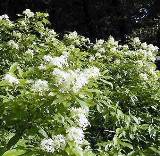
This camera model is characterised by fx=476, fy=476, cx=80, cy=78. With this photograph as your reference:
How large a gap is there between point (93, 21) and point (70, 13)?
2.70 feet

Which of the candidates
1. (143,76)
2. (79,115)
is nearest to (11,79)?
(79,115)

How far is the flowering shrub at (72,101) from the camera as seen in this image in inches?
132

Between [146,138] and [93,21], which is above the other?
[93,21]

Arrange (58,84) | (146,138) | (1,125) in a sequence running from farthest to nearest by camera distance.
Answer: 1. (146,138)
2. (1,125)
3. (58,84)

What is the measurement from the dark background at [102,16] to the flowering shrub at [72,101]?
8359 mm

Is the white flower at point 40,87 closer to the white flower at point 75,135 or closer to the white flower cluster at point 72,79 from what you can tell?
the white flower cluster at point 72,79

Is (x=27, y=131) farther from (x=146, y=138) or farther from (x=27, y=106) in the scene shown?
(x=146, y=138)

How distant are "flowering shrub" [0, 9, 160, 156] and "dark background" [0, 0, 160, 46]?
836 cm

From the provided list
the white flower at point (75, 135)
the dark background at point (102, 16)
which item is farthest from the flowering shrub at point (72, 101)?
the dark background at point (102, 16)

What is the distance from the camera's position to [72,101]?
355cm

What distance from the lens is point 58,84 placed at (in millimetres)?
3389

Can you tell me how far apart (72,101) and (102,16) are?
41.5ft

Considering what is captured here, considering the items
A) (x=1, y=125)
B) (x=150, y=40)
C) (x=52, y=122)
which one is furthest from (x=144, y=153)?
(x=150, y=40)

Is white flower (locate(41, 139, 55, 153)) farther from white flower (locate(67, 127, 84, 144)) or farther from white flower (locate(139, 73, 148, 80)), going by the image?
white flower (locate(139, 73, 148, 80))
